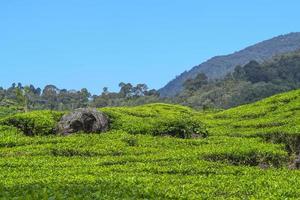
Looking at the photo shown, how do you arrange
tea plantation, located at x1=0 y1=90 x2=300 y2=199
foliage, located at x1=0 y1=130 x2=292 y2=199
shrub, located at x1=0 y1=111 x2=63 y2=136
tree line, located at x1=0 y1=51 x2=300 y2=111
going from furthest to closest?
tree line, located at x1=0 y1=51 x2=300 y2=111 → shrub, located at x1=0 y1=111 x2=63 y2=136 → tea plantation, located at x1=0 y1=90 x2=300 y2=199 → foliage, located at x1=0 y1=130 x2=292 y2=199

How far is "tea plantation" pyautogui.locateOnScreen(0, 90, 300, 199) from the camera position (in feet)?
55.5

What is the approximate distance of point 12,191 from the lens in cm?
1589

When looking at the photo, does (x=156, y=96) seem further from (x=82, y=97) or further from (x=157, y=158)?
(x=157, y=158)

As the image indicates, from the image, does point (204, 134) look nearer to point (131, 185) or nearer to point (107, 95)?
point (131, 185)

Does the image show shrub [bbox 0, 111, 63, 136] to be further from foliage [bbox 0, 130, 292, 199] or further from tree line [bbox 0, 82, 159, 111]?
tree line [bbox 0, 82, 159, 111]

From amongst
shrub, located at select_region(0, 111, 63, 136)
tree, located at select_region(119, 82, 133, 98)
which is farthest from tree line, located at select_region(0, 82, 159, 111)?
shrub, located at select_region(0, 111, 63, 136)

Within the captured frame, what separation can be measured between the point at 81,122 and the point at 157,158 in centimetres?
1171

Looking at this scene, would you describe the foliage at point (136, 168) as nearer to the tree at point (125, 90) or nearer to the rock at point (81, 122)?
the rock at point (81, 122)

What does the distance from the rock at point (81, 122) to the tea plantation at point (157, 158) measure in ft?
3.81

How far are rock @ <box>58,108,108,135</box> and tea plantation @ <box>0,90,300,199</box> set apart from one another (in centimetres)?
116

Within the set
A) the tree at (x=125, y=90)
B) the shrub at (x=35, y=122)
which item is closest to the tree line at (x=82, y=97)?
the tree at (x=125, y=90)

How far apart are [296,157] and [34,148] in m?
14.6

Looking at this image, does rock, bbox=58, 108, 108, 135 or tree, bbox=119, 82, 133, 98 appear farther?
tree, bbox=119, 82, 133, 98

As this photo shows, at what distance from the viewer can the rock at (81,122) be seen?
36.0 m
